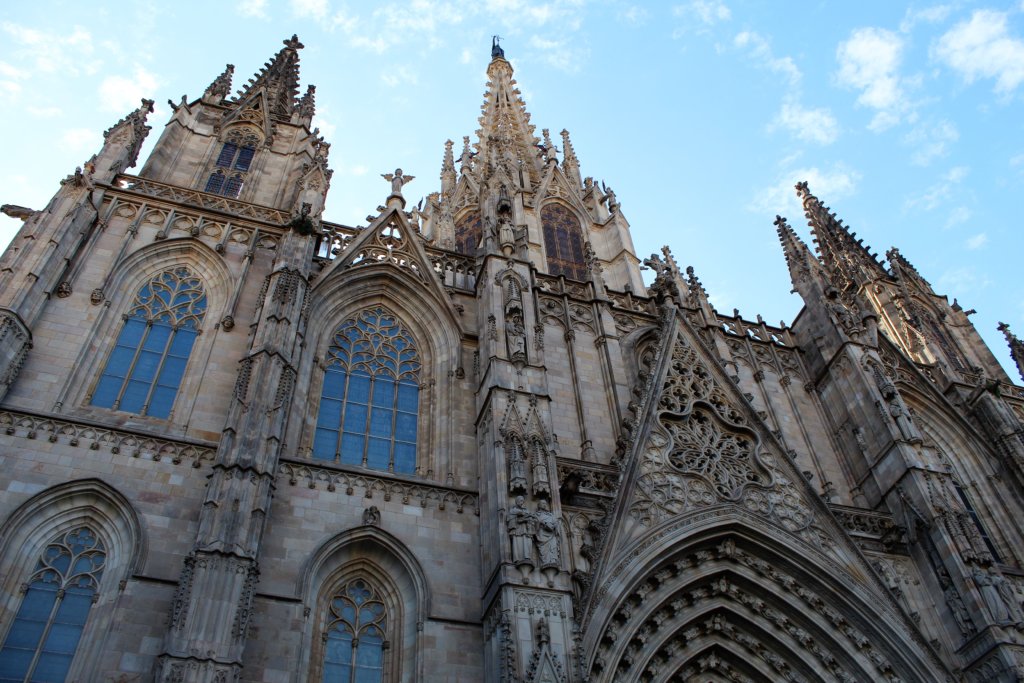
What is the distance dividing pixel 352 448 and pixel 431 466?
1.43 meters

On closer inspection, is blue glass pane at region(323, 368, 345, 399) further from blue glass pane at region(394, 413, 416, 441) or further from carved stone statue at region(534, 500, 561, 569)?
carved stone statue at region(534, 500, 561, 569)

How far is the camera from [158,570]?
11273 millimetres

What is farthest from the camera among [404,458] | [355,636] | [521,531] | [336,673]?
[404,458]

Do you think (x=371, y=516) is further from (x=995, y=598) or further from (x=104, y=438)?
(x=995, y=598)

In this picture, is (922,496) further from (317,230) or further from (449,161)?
(449,161)

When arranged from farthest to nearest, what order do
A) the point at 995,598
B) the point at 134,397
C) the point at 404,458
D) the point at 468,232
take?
the point at 468,232
the point at 404,458
the point at 134,397
the point at 995,598

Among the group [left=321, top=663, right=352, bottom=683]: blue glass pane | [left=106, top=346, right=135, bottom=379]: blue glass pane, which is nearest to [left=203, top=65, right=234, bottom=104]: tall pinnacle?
[left=106, top=346, right=135, bottom=379]: blue glass pane

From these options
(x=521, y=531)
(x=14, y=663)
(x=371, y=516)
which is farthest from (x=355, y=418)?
(x=14, y=663)

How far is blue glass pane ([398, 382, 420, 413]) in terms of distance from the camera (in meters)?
15.7

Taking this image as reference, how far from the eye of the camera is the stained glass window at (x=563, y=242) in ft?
83.7

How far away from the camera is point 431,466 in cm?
1451

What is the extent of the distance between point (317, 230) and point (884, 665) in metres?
13.5

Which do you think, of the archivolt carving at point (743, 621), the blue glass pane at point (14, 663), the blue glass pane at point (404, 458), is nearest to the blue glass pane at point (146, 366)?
the blue glass pane at point (404, 458)

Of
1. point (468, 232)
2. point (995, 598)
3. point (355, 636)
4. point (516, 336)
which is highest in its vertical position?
point (468, 232)
